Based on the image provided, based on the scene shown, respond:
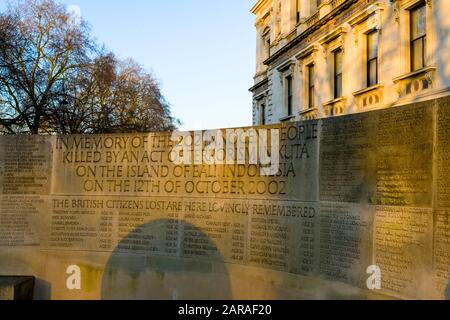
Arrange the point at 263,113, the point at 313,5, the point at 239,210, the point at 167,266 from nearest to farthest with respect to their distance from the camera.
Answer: the point at 239,210 < the point at 167,266 < the point at 313,5 < the point at 263,113

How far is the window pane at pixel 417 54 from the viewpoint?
585 inches

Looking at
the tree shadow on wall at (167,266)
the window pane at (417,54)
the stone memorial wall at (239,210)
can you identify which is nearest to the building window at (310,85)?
the window pane at (417,54)

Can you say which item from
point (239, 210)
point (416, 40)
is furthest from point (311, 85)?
point (239, 210)

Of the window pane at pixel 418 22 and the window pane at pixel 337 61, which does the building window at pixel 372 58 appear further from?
the window pane at pixel 337 61

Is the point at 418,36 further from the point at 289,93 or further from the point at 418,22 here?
the point at 289,93

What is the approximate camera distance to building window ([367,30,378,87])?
17438 millimetres

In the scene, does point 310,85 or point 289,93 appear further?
point 289,93

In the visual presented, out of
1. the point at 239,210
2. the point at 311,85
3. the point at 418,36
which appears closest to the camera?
the point at 239,210

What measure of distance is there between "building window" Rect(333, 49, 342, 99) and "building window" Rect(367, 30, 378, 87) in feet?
7.31

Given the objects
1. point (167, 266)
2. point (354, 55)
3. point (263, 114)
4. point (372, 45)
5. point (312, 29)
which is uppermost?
point (312, 29)

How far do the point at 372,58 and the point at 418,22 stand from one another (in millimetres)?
2817

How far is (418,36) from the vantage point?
15039mm

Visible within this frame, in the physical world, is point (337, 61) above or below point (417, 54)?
above
